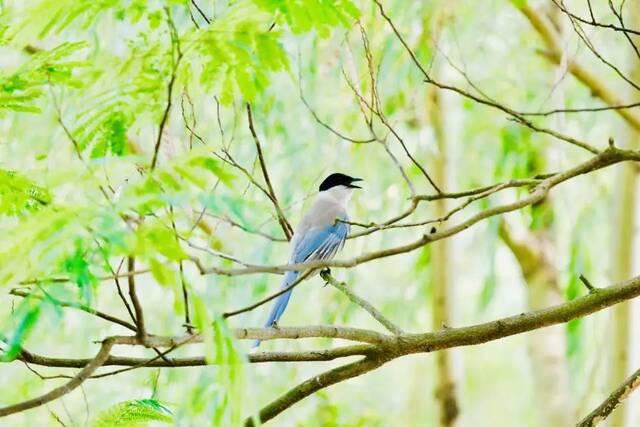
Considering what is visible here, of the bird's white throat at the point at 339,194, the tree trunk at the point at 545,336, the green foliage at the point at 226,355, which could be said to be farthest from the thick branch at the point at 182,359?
the tree trunk at the point at 545,336

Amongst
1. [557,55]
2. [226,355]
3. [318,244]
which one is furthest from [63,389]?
[557,55]

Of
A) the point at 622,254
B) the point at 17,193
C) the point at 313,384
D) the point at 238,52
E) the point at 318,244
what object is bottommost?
the point at 313,384

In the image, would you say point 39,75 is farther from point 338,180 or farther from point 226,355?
point 338,180

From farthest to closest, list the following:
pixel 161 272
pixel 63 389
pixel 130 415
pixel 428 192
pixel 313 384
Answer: pixel 428 192 < pixel 313 384 < pixel 130 415 < pixel 63 389 < pixel 161 272

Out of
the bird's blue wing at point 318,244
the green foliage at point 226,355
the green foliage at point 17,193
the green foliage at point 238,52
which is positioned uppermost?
the bird's blue wing at point 318,244

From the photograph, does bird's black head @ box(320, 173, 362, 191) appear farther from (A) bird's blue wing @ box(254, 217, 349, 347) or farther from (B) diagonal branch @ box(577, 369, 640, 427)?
(B) diagonal branch @ box(577, 369, 640, 427)

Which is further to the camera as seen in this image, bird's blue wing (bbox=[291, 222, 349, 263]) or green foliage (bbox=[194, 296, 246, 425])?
bird's blue wing (bbox=[291, 222, 349, 263])

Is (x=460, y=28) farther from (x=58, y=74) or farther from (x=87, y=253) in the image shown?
(x=87, y=253)

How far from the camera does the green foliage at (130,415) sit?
2057 mm

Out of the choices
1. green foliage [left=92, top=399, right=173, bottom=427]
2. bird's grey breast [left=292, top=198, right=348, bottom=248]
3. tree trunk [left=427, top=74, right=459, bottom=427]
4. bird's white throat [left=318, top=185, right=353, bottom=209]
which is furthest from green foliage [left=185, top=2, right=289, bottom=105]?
tree trunk [left=427, top=74, right=459, bottom=427]

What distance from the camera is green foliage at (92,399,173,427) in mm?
2057

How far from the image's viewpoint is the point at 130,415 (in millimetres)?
2066

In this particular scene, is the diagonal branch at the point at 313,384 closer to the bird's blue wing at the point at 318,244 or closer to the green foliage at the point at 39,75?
the green foliage at the point at 39,75

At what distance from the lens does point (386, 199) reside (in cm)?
519
